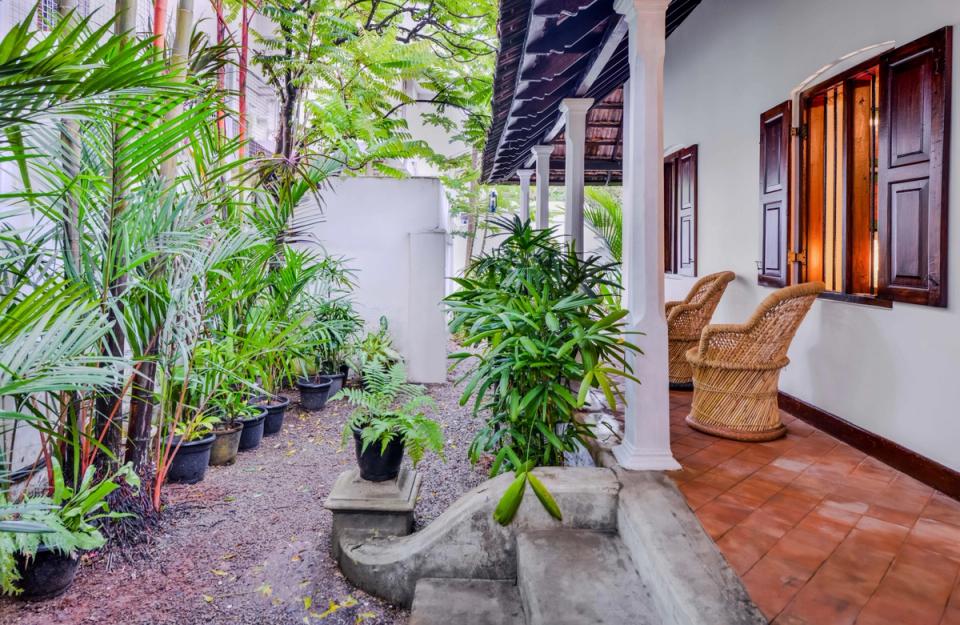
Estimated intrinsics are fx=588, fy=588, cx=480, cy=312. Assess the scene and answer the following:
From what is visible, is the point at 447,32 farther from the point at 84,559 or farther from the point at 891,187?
the point at 84,559

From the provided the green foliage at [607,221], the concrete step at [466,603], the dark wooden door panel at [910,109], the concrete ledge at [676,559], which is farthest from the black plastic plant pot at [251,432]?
the green foliage at [607,221]

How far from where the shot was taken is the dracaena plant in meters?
2.76

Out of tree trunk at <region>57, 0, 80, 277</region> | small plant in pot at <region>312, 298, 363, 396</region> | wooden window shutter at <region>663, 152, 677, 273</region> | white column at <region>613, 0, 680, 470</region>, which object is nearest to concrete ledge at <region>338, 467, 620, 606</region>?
white column at <region>613, 0, 680, 470</region>

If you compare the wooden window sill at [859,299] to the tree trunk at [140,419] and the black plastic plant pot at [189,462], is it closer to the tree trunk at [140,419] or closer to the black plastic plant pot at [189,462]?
the tree trunk at [140,419]

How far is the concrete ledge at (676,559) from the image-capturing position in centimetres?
176

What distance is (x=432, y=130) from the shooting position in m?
16.7

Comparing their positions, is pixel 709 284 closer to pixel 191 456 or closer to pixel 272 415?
pixel 272 415

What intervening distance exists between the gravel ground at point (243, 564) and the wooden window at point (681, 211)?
3067 mm

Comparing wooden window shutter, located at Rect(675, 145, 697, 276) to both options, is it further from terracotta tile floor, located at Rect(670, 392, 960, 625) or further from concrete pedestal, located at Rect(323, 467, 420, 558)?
concrete pedestal, located at Rect(323, 467, 420, 558)

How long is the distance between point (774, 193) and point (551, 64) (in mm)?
1794

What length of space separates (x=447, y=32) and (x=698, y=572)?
9985mm

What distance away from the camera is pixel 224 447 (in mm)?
4359

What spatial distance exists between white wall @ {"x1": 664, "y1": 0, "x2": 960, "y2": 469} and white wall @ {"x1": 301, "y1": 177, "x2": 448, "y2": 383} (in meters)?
2.81

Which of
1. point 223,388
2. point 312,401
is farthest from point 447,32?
point 223,388
